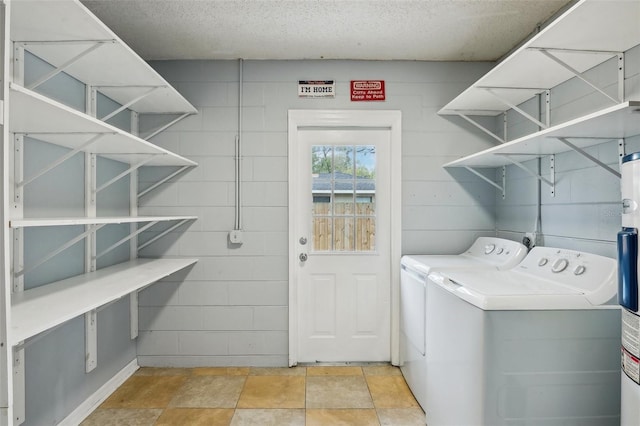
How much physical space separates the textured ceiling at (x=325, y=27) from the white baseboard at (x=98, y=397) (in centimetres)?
232

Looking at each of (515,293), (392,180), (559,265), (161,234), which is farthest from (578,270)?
(161,234)

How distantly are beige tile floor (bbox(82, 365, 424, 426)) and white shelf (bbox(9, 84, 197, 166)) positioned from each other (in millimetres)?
1578

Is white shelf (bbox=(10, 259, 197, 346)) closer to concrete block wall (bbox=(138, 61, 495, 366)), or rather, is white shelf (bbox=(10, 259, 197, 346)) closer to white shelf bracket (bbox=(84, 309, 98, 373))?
white shelf bracket (bbox=(84, 309, 98, 373))

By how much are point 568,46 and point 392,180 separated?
139 cm

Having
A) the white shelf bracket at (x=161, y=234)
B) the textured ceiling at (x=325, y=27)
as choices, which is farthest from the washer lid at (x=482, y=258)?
the white shelf bracket at (x=161, y=234)

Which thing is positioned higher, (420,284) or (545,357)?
(420,284)

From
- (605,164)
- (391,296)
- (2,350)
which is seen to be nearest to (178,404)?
(2,350)

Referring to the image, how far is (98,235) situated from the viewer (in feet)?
7.25

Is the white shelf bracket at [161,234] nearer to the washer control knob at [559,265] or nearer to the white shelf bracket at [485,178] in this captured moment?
the white shelf bracket at [485,178]

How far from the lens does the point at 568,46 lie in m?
1.58

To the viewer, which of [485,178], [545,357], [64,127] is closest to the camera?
[545,357]

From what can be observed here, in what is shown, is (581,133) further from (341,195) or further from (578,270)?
(341,195)

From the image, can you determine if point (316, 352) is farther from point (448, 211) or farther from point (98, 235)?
point (98, 235)

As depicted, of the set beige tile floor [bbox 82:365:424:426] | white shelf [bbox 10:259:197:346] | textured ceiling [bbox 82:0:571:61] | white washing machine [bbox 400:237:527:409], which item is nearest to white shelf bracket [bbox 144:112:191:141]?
textured ceiling [bbox 82:0:571:61]
